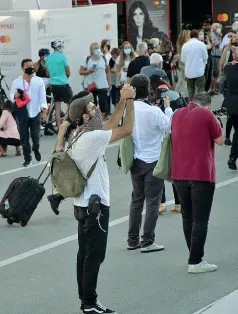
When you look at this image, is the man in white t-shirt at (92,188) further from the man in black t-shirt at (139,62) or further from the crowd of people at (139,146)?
the man in black t-shirt at (139,62)

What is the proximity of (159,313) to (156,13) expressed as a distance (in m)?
22.2

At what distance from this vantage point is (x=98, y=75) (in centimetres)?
1978

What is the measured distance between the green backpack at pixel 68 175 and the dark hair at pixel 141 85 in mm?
2137

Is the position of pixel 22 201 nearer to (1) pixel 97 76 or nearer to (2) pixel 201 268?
(2) pixel 201 268

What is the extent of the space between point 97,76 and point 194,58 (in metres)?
2.38

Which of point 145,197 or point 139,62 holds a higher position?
point 139,62

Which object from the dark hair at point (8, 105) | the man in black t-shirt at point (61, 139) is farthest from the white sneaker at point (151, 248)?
the dark hair at point (8, 105)

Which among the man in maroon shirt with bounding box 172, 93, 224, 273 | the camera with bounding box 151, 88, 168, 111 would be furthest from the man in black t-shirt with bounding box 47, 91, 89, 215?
the man in maroon shirt with bounding box 172, 93, 224, 273

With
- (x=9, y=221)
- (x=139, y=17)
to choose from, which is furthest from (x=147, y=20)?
(x=9, y=221)

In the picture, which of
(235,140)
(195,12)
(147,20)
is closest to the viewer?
(235,140)

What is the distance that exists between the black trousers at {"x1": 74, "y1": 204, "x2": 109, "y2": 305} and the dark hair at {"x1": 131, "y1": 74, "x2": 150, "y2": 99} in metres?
2.35

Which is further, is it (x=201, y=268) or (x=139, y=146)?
(x=139, y=146)

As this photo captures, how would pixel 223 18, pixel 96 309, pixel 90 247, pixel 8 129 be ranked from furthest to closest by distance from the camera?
pixel 223 18, pixel 8 129, pixel 96 309, pixel 90 247

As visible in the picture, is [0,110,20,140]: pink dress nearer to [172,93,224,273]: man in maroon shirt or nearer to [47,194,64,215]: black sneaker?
[47,194,64,215]: black sneaker
